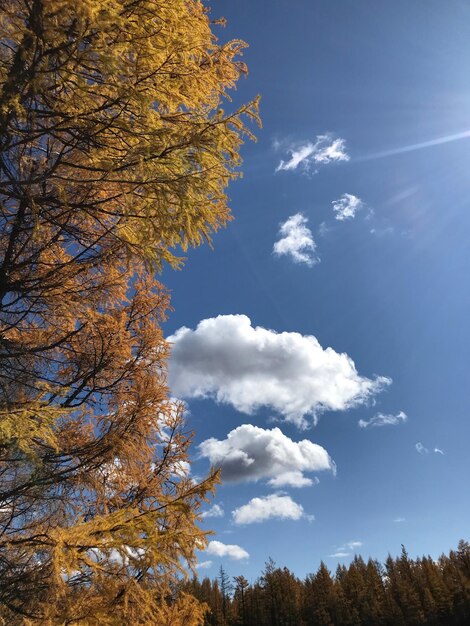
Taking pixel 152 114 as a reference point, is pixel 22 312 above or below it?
below

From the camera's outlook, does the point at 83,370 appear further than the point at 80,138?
Yes

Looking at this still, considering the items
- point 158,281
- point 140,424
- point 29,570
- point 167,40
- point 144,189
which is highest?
point 158,281

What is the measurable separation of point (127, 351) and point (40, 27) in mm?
4197

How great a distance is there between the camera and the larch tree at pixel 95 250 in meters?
3.68

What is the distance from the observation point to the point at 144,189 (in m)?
4.19

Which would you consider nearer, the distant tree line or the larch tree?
the larch tree

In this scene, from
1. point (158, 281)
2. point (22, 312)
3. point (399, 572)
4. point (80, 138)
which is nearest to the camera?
point (80, 138)

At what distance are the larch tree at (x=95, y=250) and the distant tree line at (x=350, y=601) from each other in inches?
2753

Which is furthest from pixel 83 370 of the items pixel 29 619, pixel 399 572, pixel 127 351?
pixel 399 572

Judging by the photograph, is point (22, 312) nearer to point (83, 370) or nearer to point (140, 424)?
point (83, 370)

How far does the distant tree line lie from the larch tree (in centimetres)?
6993

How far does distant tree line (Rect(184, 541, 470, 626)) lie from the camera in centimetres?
6175

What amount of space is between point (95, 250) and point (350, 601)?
81036mm

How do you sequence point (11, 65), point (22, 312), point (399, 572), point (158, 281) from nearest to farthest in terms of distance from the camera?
point (11, 65)
point (22, 312)
point (158, 281)
point (399, 572)
